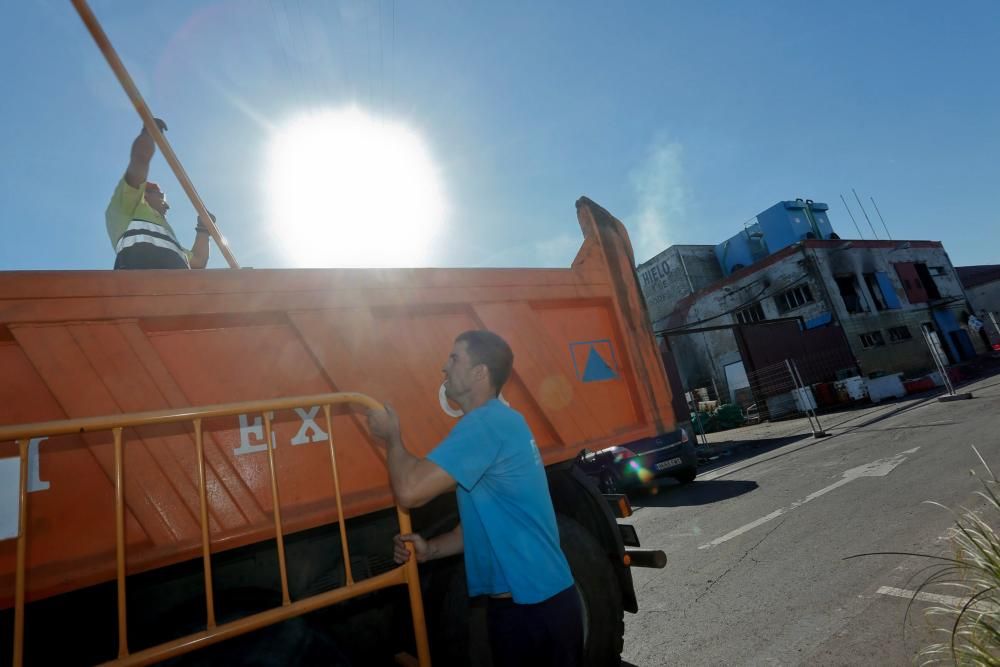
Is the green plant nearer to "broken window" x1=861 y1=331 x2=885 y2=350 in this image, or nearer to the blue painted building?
"broken window" x1=861 y1=331 x2=885 y2=350

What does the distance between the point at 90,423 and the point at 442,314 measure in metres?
1.57

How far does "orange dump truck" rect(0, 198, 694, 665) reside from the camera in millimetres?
1633

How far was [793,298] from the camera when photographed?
2438cm

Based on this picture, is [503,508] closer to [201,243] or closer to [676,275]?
[201,243]

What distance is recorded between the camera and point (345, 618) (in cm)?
217

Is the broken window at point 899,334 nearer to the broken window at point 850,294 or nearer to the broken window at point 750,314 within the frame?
the broken window at point 850,294

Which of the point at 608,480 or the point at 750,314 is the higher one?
the point at 750,314

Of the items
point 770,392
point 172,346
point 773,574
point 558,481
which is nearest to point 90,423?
point 172,346

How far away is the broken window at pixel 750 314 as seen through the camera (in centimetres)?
2567

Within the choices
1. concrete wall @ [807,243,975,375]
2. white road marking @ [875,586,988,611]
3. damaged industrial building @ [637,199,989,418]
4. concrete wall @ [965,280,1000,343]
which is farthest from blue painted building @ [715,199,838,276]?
white road marking @ [875,586,988,611]

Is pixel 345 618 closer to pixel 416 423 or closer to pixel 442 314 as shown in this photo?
pixel 416 423

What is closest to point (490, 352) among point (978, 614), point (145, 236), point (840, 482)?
point (145, 236)

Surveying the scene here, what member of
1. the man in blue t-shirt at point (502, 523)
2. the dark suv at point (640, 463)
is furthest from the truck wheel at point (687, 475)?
the man in blue t-shirt at point (502, 523)

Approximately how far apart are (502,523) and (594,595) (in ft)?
3.39
